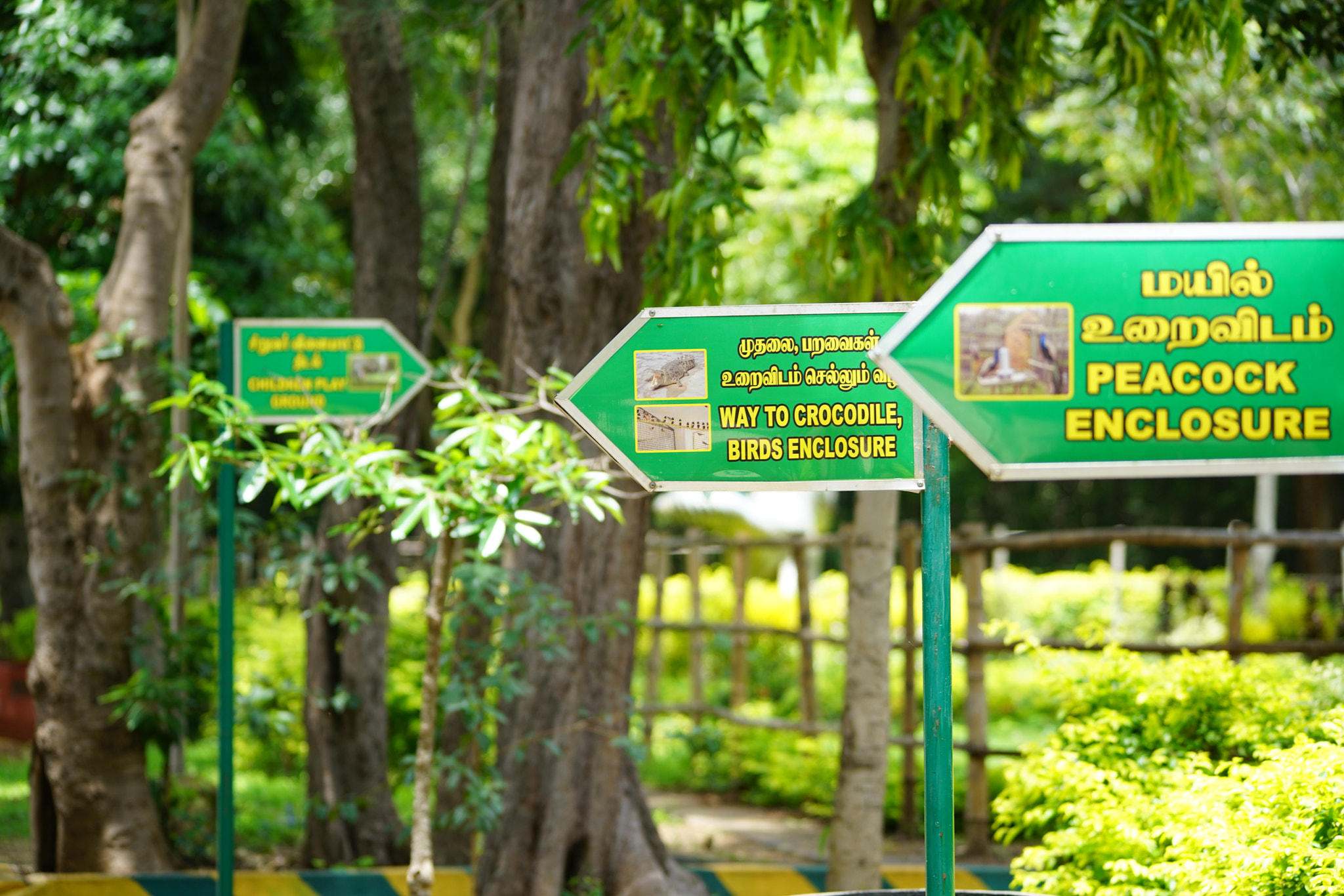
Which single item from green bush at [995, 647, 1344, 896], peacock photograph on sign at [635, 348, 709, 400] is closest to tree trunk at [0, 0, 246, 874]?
peacock photograph on sign at [635, 348, 709, 400]

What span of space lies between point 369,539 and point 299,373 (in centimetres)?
243

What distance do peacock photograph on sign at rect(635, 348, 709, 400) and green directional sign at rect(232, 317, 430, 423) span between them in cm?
214

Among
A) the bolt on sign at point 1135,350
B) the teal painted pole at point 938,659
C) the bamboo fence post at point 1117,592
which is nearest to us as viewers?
the bolt on sign at point 1135,350

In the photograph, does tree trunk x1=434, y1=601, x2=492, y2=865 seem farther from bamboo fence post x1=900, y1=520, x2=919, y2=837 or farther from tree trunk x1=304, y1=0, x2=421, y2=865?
bamboo fence post x1=900, y1=520, x2=919, y2=837

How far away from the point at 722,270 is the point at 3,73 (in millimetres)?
5721

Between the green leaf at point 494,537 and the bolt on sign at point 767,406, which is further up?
the bolt on sign at point 767,406

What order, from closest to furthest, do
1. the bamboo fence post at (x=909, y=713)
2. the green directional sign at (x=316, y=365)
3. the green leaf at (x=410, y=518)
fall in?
1. the green leaf at (x=410, y=518)
2. the green directional sign at (x=316, y=365)
3. the bamboo fence post at (x=909, y=713)

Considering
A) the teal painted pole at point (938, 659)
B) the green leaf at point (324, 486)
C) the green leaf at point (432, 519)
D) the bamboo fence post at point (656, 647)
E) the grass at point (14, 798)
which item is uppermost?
the green leaf at point (324, 486)

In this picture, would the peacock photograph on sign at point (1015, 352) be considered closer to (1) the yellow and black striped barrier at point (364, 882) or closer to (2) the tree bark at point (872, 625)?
(2) the tree bark at point (872, 625)

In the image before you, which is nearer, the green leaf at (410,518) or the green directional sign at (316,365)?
the green leaf at (410,518)

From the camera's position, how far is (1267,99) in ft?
27.9

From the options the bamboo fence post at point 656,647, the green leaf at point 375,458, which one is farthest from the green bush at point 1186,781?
the bamboo fence post at point 656,647

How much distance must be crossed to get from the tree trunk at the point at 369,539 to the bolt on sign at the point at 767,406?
13.9 feet

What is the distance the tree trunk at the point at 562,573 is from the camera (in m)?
4.94
